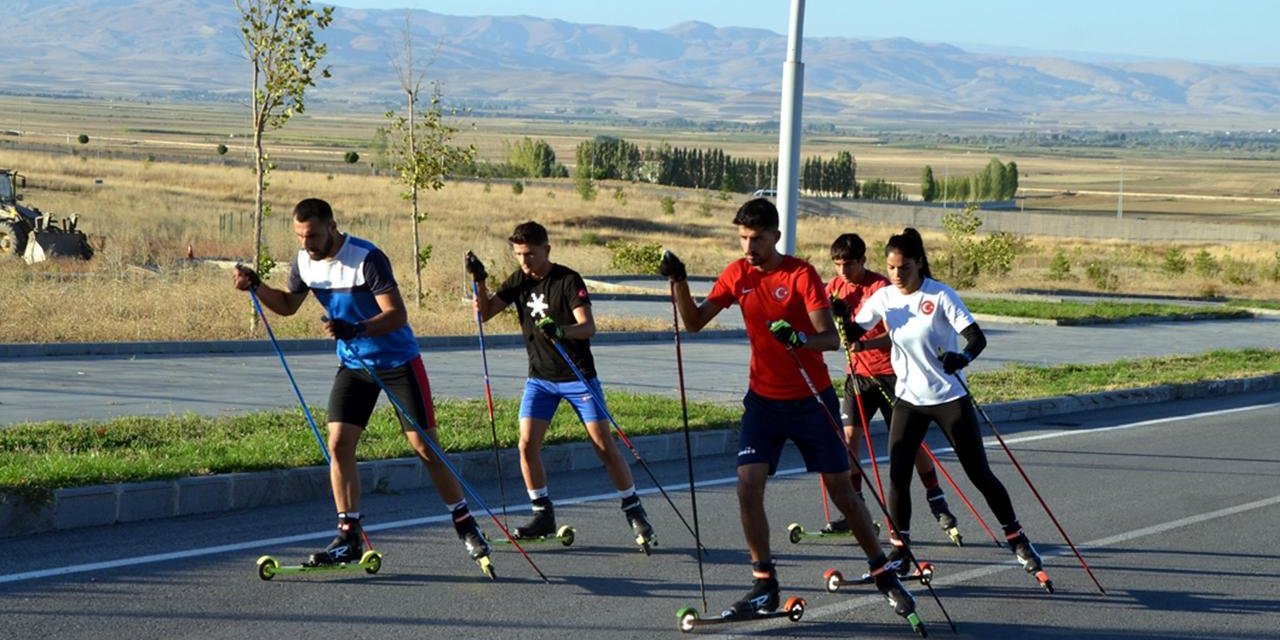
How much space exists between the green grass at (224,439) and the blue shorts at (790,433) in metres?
4.00

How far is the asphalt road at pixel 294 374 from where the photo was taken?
14078 millimetres

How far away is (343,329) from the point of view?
26.2ft

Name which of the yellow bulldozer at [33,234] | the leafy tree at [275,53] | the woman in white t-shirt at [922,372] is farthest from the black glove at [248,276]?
the yellow bulldozer at [33,234]

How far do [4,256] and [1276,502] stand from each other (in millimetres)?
25733

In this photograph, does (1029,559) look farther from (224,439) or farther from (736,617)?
(224,439)

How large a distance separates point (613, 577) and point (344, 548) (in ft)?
4.70

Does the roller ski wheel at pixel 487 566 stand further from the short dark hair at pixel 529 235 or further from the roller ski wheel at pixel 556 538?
the short dark hair at pixel 529 235

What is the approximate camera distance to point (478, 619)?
25.3ft

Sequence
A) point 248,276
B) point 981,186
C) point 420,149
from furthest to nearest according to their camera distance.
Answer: point 981,186
point 420,149
point 248,276

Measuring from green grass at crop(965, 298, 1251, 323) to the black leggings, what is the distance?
20.6 m

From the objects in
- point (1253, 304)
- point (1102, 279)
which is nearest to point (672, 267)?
point (1253, 304)

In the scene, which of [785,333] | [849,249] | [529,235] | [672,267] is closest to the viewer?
[785,333]

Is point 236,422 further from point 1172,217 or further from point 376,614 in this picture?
point 1172,217

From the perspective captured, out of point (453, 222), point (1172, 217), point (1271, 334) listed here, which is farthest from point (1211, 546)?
point (1172, 217)
